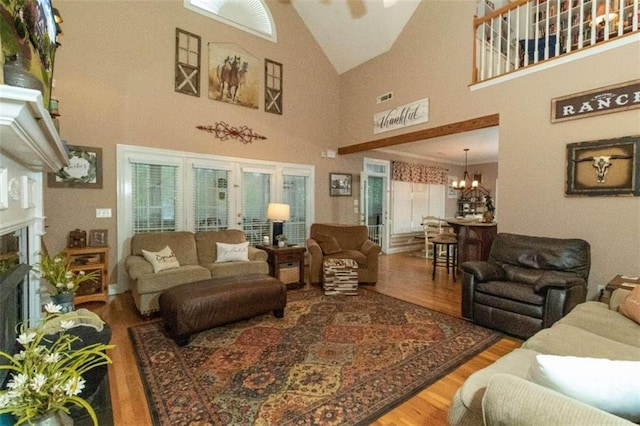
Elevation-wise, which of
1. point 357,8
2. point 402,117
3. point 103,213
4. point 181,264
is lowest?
point 181,264

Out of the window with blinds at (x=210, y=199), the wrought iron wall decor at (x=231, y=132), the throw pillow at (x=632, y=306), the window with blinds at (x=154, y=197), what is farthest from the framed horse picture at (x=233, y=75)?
the throw pillow at (x=632, y=306)

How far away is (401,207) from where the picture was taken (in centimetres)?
739

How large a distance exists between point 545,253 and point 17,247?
4.58m

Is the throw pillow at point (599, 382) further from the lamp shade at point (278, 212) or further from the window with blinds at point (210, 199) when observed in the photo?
the window with blinds at point (210, 199)

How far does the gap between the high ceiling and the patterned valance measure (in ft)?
2.46

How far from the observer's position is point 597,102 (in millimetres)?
3039

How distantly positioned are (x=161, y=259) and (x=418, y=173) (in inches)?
247

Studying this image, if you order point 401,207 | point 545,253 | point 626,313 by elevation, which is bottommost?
point 626,313

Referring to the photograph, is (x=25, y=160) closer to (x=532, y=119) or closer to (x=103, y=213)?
(x=103, y=213)

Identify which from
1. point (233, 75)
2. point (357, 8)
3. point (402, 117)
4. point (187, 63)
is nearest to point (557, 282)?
point (402, 117)

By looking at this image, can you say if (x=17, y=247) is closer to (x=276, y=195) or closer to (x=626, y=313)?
(x=276, y=195)

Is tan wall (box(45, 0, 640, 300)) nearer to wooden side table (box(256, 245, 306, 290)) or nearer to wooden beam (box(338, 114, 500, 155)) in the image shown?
wooden beam (box(338, 114, 500, 155))

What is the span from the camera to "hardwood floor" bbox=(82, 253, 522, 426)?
68.7 inches

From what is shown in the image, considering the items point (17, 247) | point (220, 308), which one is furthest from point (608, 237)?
point (17, 247)
